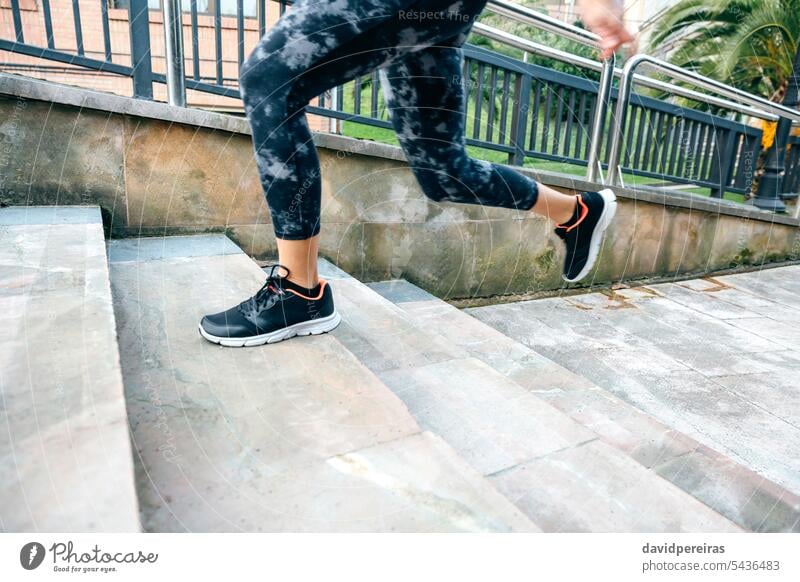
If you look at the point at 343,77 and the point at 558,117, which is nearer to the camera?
the point at 343,77

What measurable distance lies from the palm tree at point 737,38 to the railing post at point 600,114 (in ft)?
12.5

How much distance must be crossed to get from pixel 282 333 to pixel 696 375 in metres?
1.85

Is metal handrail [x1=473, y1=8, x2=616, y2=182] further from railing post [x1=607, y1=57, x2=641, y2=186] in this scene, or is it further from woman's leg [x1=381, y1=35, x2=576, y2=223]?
woman's leg [x1=381, y1=35, x2=576, y2=223]

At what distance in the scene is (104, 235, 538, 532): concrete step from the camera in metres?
0.81

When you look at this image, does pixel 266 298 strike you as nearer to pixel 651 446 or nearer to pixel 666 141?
pixel 651 446

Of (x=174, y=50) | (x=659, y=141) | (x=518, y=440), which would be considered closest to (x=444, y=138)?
(x=518, y=440)

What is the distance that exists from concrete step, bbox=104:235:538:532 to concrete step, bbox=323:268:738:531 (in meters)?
0.18

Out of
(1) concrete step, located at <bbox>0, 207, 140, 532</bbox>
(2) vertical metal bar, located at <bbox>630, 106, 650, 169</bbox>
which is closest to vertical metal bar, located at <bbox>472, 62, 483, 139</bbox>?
(2) vertical metal bar, located at <bbox>630, 106, 650, 169</bbox>

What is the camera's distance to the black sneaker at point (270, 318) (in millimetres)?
1393

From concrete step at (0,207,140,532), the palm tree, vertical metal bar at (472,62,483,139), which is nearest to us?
concrete step at (0,207,140,532)

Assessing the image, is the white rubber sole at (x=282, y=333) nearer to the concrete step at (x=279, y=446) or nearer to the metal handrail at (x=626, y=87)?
the concrete step at (x=279, y=446)

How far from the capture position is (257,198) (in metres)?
2.57

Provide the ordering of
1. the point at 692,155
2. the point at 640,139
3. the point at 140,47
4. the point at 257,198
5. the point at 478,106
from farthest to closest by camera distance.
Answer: the point at 692,155
the point at 640,139
the point at 478,106
the point at 257,198
the point at 140,47

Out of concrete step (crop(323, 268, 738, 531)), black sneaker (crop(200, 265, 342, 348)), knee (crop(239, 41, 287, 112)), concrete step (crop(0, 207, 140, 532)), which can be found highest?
knee (crop(239, 41, 287, 112))
